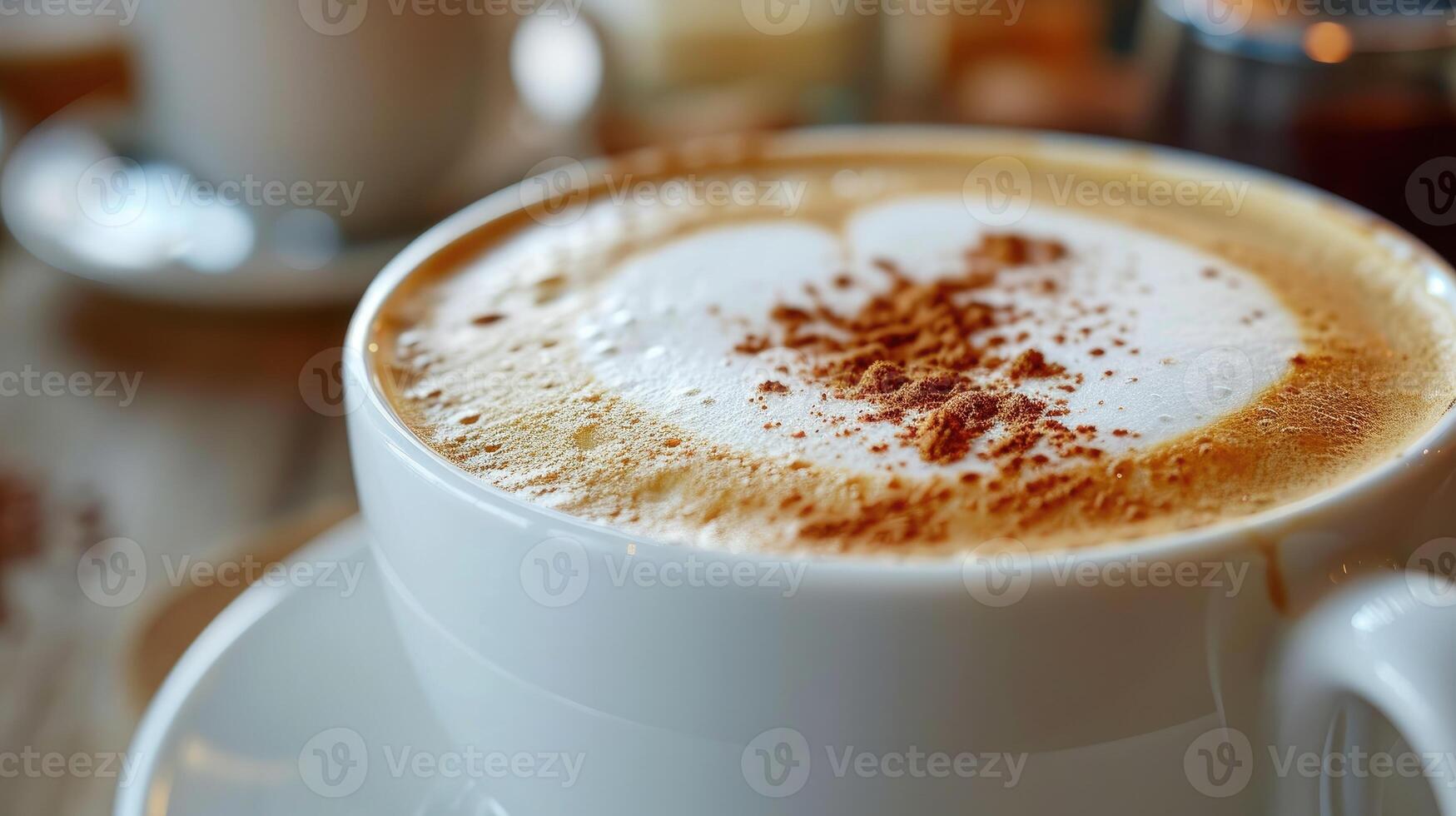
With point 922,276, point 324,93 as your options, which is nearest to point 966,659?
point 922,276

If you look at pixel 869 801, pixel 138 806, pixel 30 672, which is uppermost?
pixel 869 801

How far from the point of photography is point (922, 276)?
0.71 meters

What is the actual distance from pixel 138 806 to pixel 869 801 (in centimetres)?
36

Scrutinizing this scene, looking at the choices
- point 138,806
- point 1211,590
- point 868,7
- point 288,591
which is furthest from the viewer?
point 868,7

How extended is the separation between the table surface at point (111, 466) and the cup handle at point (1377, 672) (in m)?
0.64

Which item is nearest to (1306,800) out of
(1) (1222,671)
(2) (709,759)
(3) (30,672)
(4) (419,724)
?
(1) (1222,671)

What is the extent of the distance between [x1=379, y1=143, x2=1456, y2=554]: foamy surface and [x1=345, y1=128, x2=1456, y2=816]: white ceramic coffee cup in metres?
0.03

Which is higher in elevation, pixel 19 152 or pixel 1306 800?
pixel 1306 800

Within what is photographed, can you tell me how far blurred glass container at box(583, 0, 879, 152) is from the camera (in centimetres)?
144

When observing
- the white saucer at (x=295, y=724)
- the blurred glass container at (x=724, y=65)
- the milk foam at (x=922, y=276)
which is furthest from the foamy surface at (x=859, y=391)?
the blurred glass container at (x=724, y=65)

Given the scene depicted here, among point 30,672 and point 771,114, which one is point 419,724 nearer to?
point 30,672

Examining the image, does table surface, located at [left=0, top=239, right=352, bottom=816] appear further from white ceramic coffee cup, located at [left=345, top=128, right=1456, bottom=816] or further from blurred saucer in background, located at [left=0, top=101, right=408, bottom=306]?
white ceramic coffee cup, located at [left=345, top=128, right=1456, bottom=816]

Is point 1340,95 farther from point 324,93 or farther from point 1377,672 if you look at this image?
point 324,93

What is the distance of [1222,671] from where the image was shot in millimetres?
465
